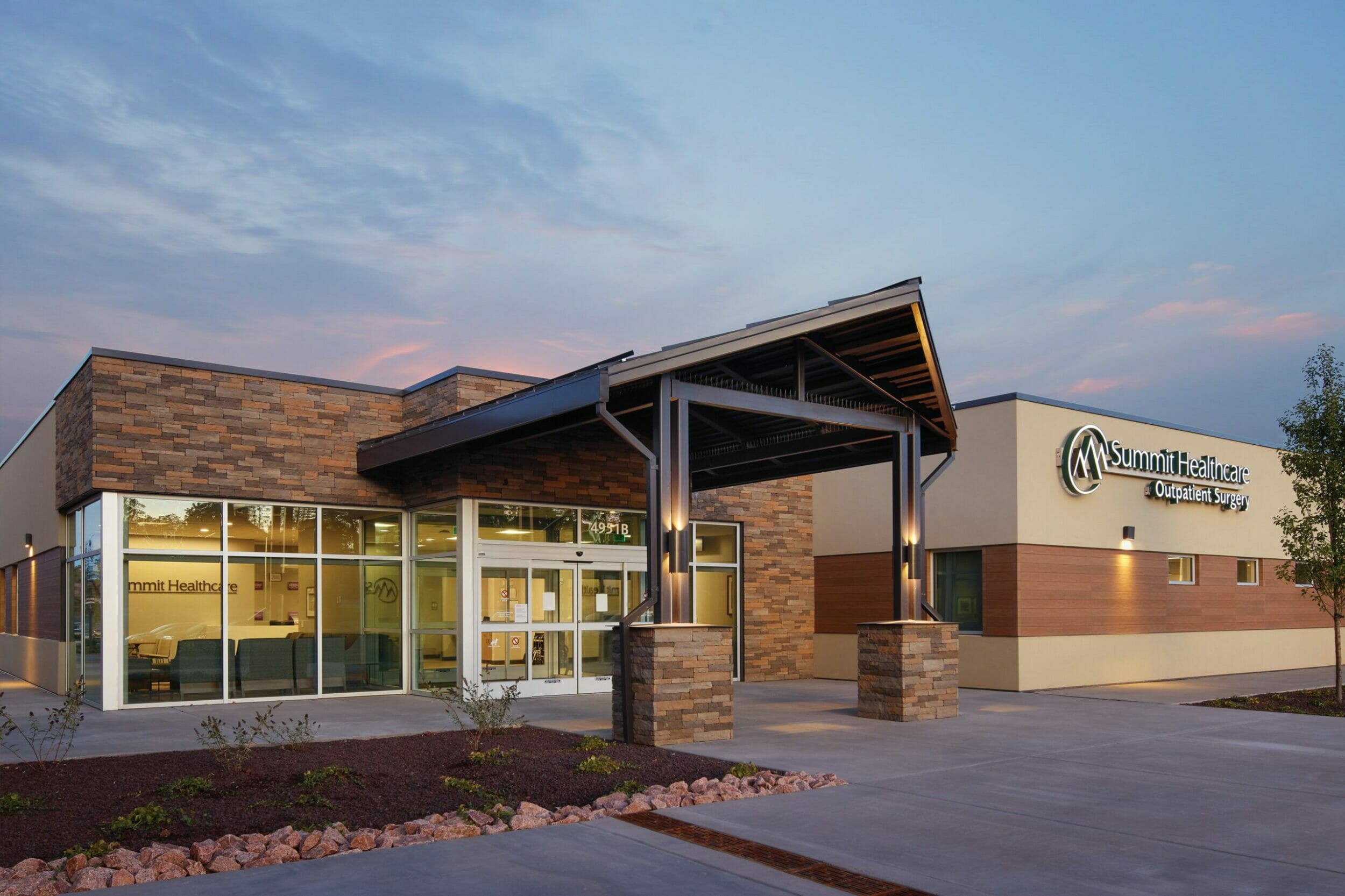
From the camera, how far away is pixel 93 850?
5.87 m

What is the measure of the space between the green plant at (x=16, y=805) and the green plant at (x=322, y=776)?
1.71m

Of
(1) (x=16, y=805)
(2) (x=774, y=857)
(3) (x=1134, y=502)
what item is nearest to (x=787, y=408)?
(2) (x=774, y=857)

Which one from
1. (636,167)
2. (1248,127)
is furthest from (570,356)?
(1248,127)

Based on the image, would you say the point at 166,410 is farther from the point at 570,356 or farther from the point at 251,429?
the point at 570,356

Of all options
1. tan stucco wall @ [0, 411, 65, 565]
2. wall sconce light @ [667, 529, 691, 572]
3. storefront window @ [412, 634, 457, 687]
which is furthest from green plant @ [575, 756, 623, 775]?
tan stucco wall @ [0, 411, 65, 565]

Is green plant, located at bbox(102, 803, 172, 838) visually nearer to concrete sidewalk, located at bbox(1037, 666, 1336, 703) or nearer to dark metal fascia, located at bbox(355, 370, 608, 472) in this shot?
dark metal fascia, located at bbox(355, 370, 608, 472)

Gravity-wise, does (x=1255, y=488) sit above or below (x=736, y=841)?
above

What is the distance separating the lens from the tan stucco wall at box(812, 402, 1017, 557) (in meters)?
16.8

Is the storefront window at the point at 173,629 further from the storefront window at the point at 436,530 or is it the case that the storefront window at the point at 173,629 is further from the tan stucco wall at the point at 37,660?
the tan stucco wall at the point at 37,660

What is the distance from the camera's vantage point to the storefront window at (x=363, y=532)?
16000mm

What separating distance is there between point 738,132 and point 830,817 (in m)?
12.1

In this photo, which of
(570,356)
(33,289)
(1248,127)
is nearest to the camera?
(1248,127)

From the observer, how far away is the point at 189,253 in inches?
786

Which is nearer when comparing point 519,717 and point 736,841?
point 736,841
